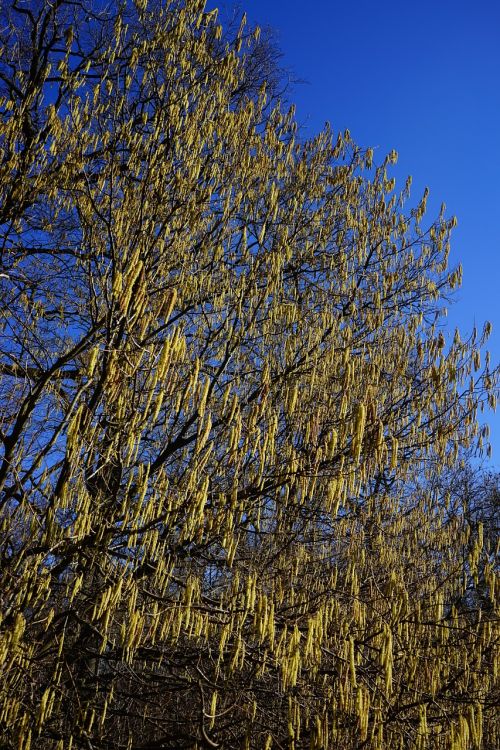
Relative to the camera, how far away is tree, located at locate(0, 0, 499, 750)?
11.3ft

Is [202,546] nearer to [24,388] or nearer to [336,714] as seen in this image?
[336,714]

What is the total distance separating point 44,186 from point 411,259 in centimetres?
335

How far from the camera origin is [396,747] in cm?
362

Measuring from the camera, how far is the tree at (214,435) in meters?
3.43

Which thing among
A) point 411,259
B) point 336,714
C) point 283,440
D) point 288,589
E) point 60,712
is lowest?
point 60,712

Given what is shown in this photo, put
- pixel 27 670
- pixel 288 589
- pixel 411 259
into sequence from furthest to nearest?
pixel 411 259 → pixel 288 589 → pixel 27 670

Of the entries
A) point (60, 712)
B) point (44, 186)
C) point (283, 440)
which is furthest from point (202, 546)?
point (44, 186)

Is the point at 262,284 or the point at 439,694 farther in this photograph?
the point at 262,284

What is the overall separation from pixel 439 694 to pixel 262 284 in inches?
127

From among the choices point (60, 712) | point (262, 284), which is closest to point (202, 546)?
point (60, 712)

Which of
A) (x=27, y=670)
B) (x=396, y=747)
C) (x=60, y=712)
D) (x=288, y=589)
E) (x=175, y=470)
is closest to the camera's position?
(x=27, y=670)

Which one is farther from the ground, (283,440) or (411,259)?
(411,259)

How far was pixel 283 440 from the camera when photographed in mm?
4781

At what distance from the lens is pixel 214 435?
16.7 ft
